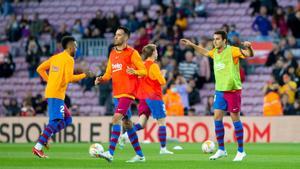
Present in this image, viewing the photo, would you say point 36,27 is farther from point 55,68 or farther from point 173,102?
point 55,68

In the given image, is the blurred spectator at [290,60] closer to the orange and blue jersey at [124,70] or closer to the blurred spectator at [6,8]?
the orange and blue jersey at [124,70]

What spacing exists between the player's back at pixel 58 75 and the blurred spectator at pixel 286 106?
1081cm

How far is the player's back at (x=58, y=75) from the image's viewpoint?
1873cm

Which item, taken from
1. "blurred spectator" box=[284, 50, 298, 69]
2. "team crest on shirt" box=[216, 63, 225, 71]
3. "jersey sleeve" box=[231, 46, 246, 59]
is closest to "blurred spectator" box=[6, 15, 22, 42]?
"blurred spectator" box=[284, 50, 298, 69]

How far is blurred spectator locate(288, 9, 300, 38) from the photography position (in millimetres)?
31094

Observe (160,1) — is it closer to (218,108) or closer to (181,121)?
(181,121)

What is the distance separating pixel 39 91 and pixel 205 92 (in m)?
6.72

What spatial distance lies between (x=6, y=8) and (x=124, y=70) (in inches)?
945

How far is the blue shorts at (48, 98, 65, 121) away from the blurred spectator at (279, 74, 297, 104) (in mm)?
10991

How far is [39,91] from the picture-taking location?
114 feet

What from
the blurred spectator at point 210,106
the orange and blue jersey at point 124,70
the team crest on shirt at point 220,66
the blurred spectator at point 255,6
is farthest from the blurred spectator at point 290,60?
the orange and blue jersey at point 124,70

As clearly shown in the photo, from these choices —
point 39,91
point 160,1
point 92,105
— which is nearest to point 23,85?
point 39,91

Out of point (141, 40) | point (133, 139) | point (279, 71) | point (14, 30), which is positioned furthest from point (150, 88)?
point (14, 30)

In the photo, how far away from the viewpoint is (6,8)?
1571 inches
